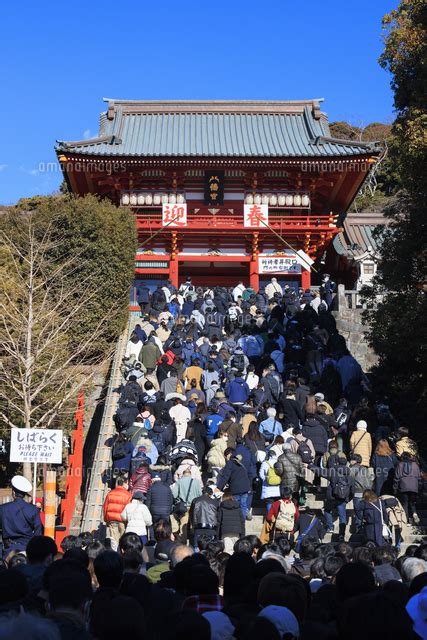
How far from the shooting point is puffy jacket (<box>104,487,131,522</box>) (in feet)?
40.2

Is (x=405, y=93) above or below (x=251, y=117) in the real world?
below

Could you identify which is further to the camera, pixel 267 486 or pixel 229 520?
pixel 267 486

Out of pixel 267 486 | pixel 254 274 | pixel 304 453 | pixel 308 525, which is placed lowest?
pixel 308 525

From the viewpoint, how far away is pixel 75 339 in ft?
70.5

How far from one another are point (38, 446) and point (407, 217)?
856 centimetres

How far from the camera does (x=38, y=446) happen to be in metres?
12.1

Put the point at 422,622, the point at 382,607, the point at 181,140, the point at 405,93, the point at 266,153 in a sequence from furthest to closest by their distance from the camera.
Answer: the point at 181,140
the point at 266,153
the point at 405,93
the point at 422,622
the point at 382,607

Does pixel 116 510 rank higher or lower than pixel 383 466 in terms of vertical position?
lower

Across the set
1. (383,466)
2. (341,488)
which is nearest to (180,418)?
(341,488)

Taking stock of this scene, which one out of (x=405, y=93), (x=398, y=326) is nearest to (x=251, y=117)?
(x=405, y=93)

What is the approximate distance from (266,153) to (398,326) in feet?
57.6

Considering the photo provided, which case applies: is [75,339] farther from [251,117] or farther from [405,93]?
[251,117]

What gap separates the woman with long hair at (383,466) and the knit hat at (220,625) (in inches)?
349

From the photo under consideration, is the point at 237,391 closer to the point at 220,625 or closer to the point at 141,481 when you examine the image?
the point at 141,481
